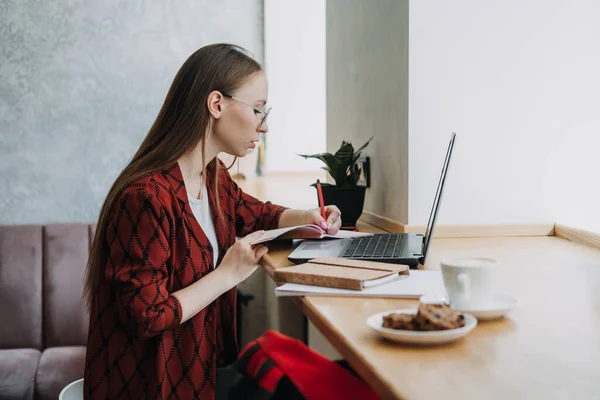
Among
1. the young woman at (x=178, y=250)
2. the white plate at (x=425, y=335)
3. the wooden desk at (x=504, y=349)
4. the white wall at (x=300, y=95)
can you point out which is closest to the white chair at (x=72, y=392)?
the young woman at (x=178, y=250)

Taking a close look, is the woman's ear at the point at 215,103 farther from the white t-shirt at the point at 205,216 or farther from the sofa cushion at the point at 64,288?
the sofa cushion at the point at 64,288

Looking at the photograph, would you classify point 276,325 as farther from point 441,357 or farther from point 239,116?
point 441,357

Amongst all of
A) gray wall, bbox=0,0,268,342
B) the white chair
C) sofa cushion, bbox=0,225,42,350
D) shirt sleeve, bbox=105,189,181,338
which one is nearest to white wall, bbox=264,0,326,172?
gray wall, bbox=0,0,268,342

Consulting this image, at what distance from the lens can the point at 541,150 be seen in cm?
180

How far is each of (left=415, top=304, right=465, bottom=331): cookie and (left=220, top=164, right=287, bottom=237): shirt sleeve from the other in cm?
85

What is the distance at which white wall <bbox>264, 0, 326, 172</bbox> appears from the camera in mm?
3287

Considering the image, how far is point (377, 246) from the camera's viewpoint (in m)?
1.40

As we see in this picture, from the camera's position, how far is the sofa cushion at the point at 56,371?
7.39 feet

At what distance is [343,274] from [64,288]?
5.54ft

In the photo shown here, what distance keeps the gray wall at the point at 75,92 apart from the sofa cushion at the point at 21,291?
159 millimetres

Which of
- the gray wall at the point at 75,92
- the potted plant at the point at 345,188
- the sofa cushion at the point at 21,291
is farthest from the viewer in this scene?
the gray wall at the point at 75,92

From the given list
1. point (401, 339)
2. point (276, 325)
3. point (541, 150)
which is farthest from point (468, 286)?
point (276, 325)

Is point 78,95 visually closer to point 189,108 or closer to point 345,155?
point 345,155

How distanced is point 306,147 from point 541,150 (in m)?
1.71
